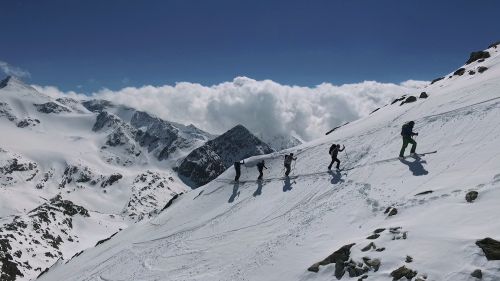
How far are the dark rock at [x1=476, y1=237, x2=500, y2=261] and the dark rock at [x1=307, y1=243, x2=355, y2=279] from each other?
591cm

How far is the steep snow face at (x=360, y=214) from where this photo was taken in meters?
20.5

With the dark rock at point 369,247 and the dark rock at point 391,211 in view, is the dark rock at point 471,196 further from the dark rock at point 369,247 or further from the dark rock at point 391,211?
the dark rock at point 369,247

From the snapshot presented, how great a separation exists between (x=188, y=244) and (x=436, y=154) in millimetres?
19409

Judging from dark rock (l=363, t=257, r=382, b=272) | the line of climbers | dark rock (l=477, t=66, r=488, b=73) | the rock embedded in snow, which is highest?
dark rock (l=477, t=66, r=488, b=73)

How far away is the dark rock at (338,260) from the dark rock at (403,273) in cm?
296

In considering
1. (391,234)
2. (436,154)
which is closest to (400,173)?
(436,154)

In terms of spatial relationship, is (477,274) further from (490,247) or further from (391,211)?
(391,211)

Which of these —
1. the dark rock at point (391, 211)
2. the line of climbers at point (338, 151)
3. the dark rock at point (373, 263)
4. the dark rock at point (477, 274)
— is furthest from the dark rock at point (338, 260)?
the line of climbers at point (338, 151)

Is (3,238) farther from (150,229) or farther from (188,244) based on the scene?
(188,244)

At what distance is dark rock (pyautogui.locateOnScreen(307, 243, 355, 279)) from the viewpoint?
71.6 ft

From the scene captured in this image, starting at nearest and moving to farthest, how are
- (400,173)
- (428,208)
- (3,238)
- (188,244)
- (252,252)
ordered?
(428,208)
(252,252)
(400,173)
(188,244)
(3,238)

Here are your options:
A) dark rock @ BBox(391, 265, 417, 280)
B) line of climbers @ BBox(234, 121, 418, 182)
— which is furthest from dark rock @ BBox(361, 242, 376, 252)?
line of climbers @ BBox(234, 121, 418, 182)

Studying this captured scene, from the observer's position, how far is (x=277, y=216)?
35562 mm

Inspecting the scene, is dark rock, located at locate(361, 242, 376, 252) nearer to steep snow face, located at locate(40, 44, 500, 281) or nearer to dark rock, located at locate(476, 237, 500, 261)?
steep snow face, located at locate(40, 44, 500, 281)
